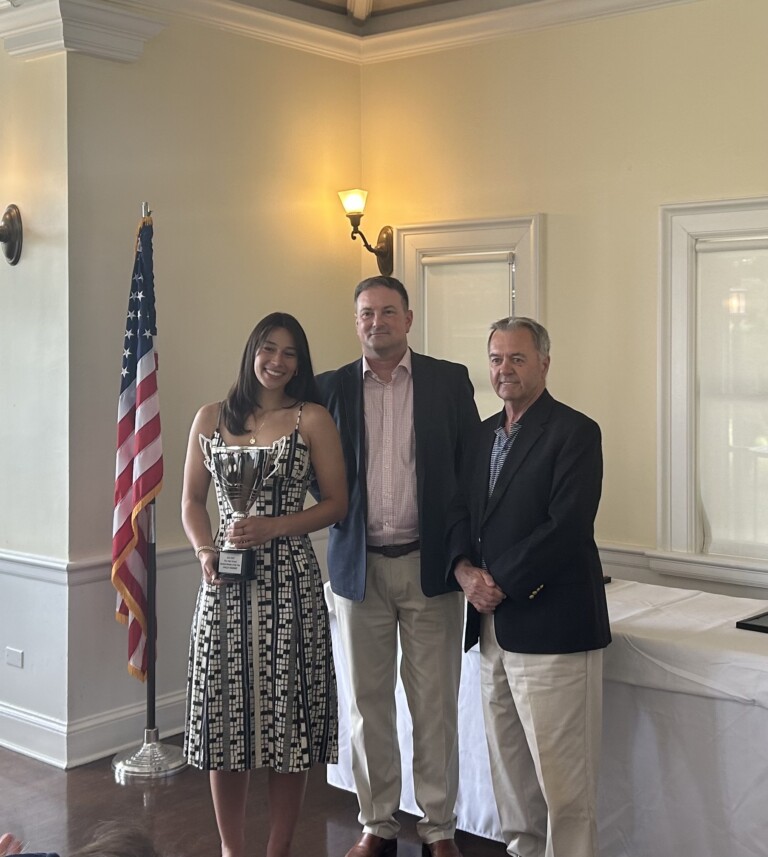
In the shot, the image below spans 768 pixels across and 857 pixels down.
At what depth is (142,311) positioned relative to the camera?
4.66 meters

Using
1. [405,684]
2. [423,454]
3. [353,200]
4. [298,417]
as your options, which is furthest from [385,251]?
[405,684]

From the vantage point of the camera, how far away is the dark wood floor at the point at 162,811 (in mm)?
3916

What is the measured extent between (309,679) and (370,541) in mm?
506

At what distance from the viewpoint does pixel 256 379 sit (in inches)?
138

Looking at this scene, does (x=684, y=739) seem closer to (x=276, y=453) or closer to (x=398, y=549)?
(x=398, y=549)

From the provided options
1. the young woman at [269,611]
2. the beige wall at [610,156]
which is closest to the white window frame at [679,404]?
the beige wall at [610,156]

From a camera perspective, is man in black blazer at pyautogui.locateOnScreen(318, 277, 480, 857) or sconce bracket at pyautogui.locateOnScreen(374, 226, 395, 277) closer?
man in black blazer at pyautogui.locateOnScreen(318, 277, 480, 857)

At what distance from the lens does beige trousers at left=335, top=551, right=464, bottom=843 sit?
3664 mm

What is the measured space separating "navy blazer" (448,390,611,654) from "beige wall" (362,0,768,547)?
187 cm

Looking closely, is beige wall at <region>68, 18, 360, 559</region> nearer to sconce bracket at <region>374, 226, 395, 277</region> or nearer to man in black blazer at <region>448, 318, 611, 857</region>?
sconce bracket at <region>374, 226, 395, 277</region>

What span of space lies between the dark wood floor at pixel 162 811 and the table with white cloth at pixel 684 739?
612mm

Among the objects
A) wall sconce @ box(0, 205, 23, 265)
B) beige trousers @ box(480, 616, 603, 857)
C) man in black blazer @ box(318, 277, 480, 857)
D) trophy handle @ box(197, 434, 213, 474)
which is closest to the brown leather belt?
man in black blazer @ box(318, 277, 480, 857)

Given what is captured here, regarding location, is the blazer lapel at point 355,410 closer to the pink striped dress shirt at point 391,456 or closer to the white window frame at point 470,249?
the pink striped dress shirt at point 391,456

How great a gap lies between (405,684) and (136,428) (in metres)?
1.68
